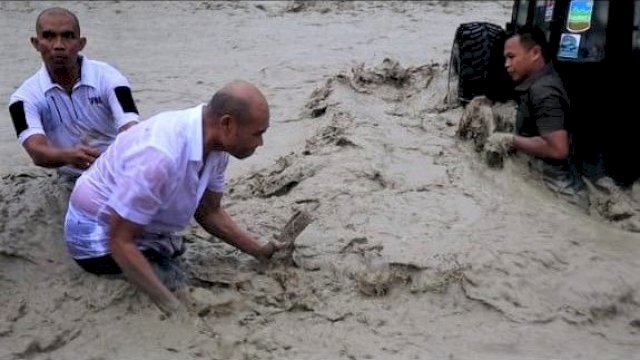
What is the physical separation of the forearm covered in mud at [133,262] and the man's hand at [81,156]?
2.34 feet

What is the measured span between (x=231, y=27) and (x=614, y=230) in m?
6.90

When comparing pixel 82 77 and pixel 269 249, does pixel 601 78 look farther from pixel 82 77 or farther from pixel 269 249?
pixel 82 77

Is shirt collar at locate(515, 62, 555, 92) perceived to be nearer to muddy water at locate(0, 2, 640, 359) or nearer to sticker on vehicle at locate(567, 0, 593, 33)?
sticker on vehicle at locate(567, 0, 593, 33)

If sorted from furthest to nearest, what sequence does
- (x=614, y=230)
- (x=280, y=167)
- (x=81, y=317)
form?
(x=280, y=167), (x=614, y=230), (x=81, y=317)

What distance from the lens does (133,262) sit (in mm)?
2736

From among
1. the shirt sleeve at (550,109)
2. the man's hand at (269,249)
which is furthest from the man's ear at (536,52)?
the man's hand at (269,249)

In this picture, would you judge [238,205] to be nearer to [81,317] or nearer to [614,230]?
[81,317]

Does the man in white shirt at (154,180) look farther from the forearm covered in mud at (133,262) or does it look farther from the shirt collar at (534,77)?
the shirt collar at (534,77)

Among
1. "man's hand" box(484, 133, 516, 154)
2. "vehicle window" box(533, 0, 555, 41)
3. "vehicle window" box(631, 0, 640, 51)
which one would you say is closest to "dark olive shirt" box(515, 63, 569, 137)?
"man's hand" box(484, 133, 516, 154)

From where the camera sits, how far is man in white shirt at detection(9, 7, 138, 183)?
3.50m

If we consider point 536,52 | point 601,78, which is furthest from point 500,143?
point 601,78

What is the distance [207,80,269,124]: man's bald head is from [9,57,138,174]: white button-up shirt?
1.13 m

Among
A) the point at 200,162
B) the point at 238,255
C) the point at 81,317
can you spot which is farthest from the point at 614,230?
the point at 81,317

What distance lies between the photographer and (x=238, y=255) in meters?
3.52
